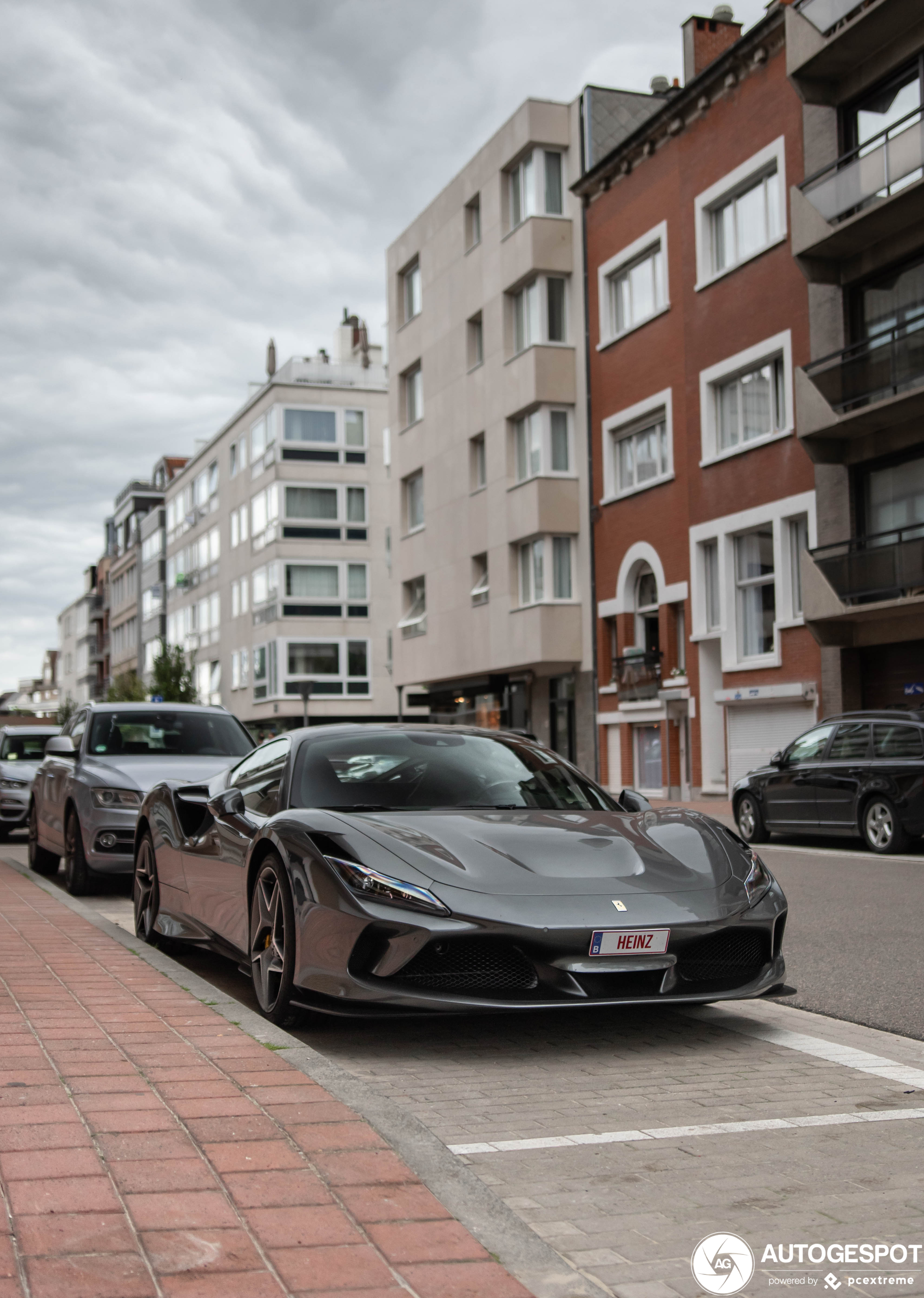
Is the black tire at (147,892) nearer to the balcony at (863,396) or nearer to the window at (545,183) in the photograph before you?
the balcony at (863,396)

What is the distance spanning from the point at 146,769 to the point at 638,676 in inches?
841

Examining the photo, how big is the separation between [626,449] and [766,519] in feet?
22.5

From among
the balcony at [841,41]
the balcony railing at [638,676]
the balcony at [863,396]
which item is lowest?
the balcony railing at [638,676]

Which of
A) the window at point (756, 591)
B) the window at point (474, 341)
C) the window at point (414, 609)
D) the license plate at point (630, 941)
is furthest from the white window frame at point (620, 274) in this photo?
the license plate at point (630, 941)

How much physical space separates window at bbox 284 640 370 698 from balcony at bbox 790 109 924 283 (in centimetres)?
3624

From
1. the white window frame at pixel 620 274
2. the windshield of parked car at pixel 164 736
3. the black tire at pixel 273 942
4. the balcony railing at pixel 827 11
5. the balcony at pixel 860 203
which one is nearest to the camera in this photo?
the black tire at pixel 273 942

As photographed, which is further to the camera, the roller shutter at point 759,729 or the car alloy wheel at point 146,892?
the roller shutter at point 759,729

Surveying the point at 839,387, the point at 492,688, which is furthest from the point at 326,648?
the point at 839,387

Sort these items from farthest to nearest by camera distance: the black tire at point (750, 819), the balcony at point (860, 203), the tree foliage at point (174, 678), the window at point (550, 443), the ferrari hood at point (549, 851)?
the tree foliage at point (174, 678), the window at point (550, 443), the balcony at point (860, 203), the black tire at point (750, 819), the ferrari hood at point (549, 851)

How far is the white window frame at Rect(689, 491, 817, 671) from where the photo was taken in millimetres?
26688

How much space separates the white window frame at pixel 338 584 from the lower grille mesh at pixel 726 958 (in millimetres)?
54306

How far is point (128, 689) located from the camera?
78562mm

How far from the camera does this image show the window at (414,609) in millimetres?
43219

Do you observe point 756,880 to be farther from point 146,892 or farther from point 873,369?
point 873,369
